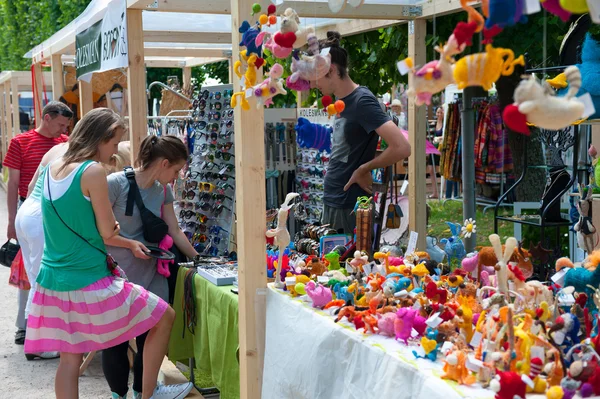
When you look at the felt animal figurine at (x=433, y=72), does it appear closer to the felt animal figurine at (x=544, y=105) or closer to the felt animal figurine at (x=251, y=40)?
the felt animal figurine at (x=544, y=105)

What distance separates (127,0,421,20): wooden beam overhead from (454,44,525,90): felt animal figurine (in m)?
3.04

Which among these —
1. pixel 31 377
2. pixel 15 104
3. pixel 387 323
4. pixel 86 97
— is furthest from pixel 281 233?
pixel 15 104

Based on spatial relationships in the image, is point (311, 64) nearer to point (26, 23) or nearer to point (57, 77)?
point (57, 77)

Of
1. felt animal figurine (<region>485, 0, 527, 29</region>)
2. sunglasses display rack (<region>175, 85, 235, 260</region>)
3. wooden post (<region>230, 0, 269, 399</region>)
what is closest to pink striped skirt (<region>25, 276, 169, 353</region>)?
wooden post (<region>230, 0, 269, 399</region>)

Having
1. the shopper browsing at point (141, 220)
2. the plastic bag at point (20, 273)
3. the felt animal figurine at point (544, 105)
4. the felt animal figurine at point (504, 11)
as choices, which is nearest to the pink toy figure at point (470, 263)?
the felt animal figurine at point (544, 105)

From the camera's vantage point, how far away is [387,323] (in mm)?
2107

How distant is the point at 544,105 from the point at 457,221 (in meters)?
9.14

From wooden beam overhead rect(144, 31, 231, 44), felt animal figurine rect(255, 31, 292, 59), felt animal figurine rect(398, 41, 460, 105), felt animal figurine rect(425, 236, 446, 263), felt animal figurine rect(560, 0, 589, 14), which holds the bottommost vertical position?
felt animal figurine rect(425, 236, 446, 263)

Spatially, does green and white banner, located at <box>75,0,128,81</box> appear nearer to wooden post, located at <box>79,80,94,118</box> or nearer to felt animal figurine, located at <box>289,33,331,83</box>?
wooden post, located at <box>79,80,94,118</box>

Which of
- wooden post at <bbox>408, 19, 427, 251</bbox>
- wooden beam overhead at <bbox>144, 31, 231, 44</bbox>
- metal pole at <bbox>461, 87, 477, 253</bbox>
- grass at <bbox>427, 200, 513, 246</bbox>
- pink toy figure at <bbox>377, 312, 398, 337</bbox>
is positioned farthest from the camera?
grass at <bbox>427, 200, 513, 246</bbox>

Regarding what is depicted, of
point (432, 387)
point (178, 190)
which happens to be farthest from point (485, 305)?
point (178, 190)

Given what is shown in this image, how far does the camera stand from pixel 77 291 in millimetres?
3100

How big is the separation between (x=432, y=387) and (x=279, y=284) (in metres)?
1.14

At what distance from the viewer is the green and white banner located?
427 cm
